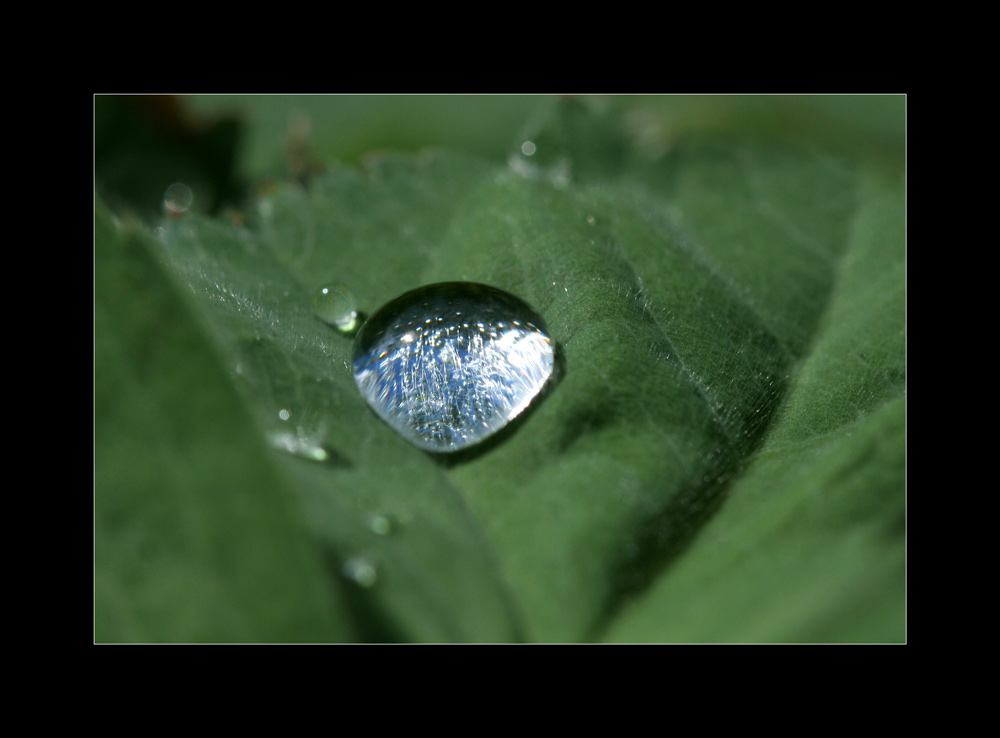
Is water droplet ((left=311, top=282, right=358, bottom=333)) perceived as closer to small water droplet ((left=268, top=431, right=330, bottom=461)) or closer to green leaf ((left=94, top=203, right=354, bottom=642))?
small water droplet ((left=268, top=431, right=330, bottom=461))

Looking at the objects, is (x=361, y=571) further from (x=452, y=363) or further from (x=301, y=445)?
(x=452, y=363)

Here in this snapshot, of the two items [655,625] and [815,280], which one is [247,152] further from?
[655,625]

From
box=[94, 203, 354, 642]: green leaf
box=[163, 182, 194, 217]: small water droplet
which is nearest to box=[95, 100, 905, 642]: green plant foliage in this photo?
box=[94, 203, 354, 642]: green leaf

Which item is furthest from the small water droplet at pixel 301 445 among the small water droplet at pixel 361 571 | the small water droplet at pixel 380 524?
the small water droplet at pixel 361 571

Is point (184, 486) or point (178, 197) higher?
point (178, 197)

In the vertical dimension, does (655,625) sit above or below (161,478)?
below

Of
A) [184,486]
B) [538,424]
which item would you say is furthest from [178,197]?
[184,486]

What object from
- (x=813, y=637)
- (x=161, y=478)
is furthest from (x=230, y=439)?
(x=813, y=637)
